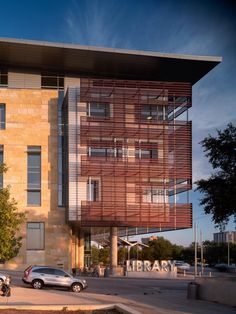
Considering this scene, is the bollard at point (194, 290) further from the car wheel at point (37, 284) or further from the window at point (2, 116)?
the window at point (2, 116)

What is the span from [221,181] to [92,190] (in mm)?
39055

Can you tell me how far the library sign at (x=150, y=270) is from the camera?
213ft

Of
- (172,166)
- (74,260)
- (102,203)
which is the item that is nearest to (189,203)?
(172,166)

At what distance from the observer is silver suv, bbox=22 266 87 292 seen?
38.0 metres

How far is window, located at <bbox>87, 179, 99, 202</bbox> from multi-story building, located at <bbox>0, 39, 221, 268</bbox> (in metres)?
0.11

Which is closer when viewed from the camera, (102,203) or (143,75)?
(102,203)

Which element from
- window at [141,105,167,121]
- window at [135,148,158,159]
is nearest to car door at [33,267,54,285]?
window at [135,148,158,159]

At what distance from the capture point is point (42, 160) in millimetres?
69250

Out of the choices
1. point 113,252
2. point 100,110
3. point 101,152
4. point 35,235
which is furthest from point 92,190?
point 100,110

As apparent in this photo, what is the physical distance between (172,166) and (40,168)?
1520cm

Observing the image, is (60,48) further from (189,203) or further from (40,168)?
(189,203)

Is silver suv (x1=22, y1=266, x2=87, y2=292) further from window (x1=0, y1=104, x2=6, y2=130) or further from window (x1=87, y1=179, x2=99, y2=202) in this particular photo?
window (x1=0, y1=104, x2=6, y2=130)

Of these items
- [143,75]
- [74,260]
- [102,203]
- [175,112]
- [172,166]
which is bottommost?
[74,260]

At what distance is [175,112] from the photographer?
6931 cm
